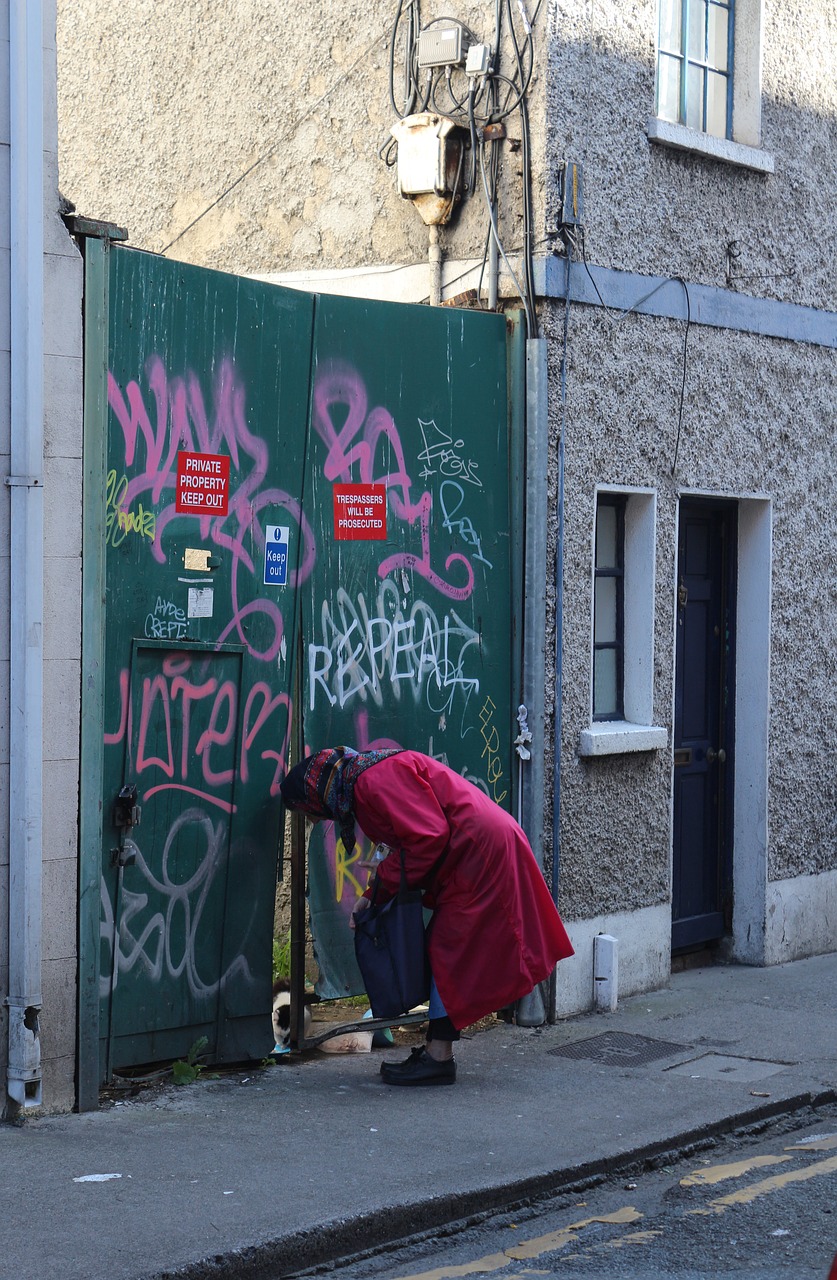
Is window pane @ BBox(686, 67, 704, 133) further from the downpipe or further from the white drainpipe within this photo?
the white drainpipe

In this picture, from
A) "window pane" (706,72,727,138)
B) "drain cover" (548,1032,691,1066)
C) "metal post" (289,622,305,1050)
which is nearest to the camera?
"metal post" (289,622,305,1050)

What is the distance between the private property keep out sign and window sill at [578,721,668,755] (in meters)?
2.33

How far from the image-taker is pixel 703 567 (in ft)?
29.6

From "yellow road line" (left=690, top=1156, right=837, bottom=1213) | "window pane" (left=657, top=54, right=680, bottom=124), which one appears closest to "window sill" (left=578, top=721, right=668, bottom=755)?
"yellow road line" (left=690, top=1156, right=837, bottom=1213)

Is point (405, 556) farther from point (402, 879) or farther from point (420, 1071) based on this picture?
point (420, 1071)

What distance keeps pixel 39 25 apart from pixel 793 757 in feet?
18.6

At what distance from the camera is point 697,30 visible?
8.61 meters

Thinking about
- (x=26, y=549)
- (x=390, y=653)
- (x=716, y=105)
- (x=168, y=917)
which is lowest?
(x=168, y=917)

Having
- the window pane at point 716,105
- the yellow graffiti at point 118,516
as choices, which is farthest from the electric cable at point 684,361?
the yellow graffiti at point 118,516

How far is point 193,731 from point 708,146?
423 centimetres

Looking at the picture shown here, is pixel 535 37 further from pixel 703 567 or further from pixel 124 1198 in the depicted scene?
pixel 124 1198

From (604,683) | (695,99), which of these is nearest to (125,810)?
(604,683)

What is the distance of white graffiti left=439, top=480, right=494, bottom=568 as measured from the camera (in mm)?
7332

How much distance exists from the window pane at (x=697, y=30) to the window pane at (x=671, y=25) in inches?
3.5
